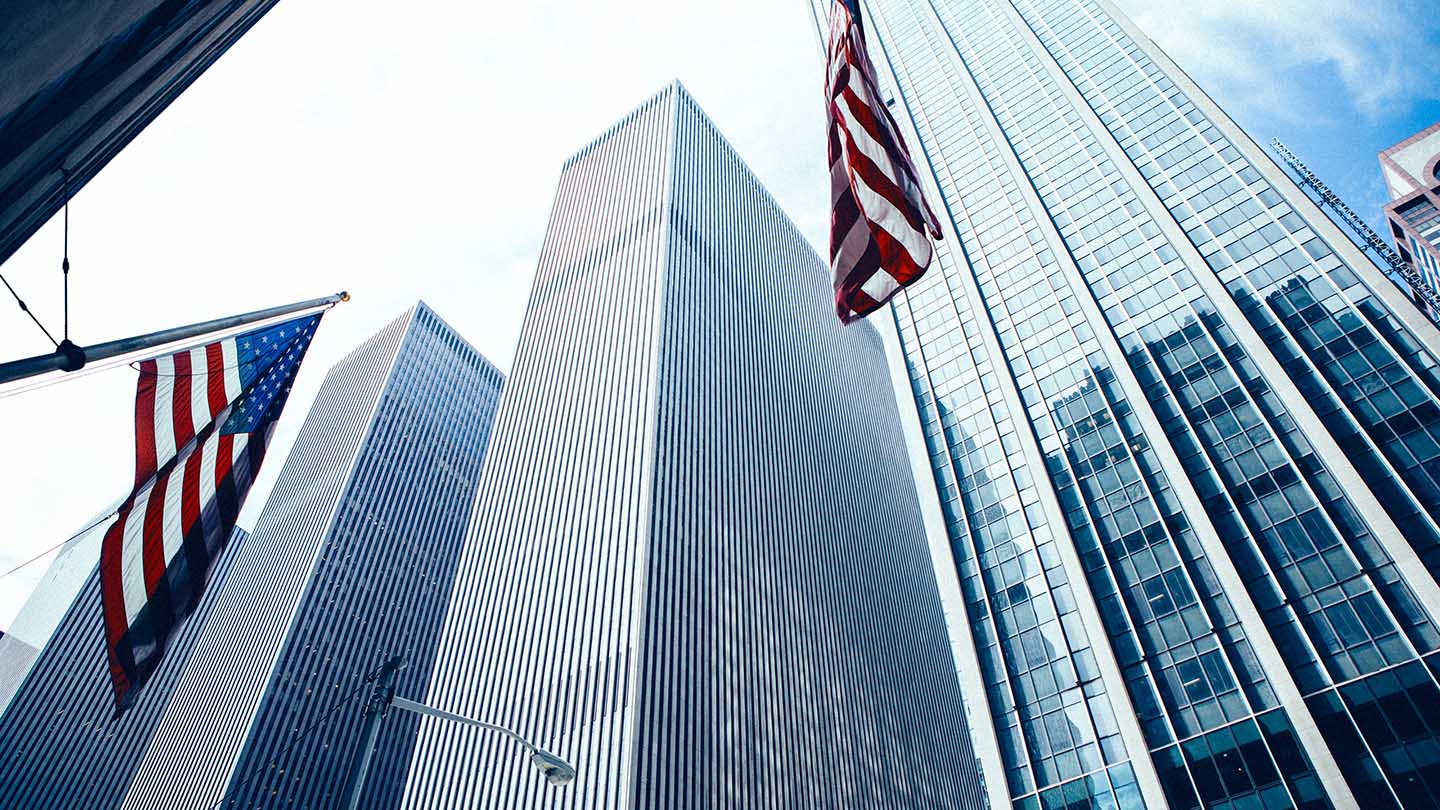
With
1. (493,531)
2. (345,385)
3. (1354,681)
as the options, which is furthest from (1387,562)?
(345,385)

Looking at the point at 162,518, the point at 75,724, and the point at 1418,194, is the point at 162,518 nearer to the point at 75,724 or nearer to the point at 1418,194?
the point at 1418,194

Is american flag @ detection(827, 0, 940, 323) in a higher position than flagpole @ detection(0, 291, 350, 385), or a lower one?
higher

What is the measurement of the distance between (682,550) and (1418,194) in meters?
106

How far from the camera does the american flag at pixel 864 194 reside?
1605 centimetres

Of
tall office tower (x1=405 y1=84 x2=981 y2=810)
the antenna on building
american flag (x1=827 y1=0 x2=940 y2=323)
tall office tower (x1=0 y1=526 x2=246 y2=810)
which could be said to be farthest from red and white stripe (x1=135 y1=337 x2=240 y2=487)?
tall office tower (x1=0 y1=526 x2=246 y2=810)

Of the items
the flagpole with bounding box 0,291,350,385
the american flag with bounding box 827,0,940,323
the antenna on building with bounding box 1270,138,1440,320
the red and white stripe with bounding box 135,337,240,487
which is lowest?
the flagpole with bounding box 0,291,350,385

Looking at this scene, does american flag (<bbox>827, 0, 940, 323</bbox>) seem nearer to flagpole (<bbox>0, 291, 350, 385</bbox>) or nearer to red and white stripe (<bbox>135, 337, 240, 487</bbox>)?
flagpole (<bbox>0, 291, 350, 385</bbox>)

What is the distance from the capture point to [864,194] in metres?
16.1

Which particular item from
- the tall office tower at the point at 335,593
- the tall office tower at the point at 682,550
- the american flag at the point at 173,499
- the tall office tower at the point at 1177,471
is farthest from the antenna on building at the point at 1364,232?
the tall office tower at the point at 335,593

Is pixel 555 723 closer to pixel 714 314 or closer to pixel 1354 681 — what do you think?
pixel 1354 681

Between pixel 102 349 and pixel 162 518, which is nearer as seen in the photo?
pixel 102 349

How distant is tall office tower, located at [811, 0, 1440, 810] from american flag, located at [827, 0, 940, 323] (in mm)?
36141

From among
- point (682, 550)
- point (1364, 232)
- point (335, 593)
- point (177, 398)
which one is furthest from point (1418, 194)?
point (335, 593)

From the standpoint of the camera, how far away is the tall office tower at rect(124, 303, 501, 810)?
315ft
